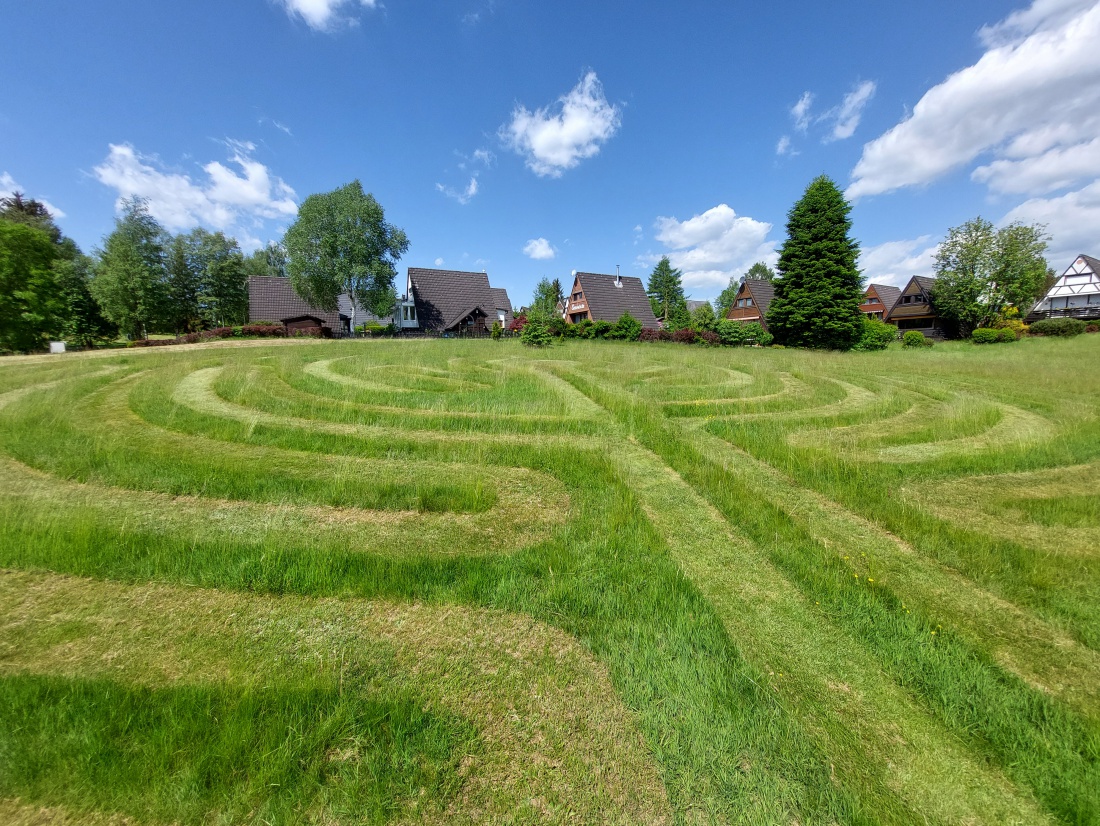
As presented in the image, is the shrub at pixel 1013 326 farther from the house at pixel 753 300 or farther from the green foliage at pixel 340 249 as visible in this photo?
the green foliage at pixel 340 249

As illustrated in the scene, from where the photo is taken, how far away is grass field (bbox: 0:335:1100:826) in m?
2.01

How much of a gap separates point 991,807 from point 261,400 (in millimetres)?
12033

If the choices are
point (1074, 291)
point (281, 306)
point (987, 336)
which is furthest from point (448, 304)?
point (1074, 291)

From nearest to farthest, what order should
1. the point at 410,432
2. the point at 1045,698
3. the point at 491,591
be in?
1. the point at 1045,698
2. the point at 491,591
3. the point at 410,432

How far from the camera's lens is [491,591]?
3520mm

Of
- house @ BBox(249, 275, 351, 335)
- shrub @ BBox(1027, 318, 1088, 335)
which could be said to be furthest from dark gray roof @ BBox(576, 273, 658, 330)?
shrub @ BBox(1027, 318, 1088, 335)

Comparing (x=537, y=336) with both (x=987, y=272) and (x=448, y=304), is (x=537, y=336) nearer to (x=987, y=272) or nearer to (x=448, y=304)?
(x=448, y=304)

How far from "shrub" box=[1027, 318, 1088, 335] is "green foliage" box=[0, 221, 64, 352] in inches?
3149

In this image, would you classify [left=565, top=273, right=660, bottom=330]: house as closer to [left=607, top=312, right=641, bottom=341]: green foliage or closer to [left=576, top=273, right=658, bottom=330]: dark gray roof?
[left=576, top=273, right=658, bottom=330]: dark gray roof

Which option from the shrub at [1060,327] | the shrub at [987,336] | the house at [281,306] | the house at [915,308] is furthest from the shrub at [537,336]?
the house at [915,308]

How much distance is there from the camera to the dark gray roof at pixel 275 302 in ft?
147

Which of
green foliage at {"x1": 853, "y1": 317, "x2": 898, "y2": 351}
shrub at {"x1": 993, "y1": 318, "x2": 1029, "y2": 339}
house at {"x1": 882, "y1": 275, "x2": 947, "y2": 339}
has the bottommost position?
green foliage at {"x1": 853, "y1": 317, "x2": 898, "y2": 351}

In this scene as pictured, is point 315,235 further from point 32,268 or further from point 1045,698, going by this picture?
point 1045,698

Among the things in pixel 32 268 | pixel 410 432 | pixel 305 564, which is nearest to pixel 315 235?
pixel 32 268
